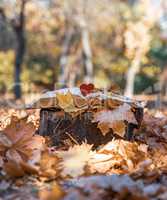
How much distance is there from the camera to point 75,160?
249cm

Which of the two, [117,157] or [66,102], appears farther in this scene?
[66,102]

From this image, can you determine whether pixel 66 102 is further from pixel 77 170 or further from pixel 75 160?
pixel 77 170

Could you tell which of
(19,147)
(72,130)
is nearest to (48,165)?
(19,147)

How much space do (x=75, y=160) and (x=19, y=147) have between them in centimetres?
33

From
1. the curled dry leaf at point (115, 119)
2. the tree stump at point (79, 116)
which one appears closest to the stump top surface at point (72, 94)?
the tree stump at point (79, 116)

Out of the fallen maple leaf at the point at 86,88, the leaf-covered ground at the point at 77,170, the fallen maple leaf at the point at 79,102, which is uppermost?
the fallen maple leaf at the point at 86,88

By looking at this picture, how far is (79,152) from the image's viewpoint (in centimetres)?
262

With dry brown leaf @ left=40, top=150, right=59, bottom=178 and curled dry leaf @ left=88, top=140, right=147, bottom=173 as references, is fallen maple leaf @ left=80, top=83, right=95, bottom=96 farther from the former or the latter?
dry brown leaf @ left=40, top=150, right=59, bottom=178

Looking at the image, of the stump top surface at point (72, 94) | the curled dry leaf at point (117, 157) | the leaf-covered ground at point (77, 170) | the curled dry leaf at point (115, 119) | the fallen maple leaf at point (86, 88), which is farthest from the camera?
the fallen maple leaf at point (86, 88)

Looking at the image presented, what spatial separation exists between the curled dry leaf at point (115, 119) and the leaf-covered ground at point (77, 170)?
3.7 inches

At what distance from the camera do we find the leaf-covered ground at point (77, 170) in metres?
1.99

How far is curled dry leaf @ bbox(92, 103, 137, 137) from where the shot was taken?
289 centimetres

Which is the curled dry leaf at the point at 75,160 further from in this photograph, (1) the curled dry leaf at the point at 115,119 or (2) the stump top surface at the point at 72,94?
(2) the stump top surface at the point at 72,94

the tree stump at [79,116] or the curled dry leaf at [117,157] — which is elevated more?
the tree stump at [79,116]
